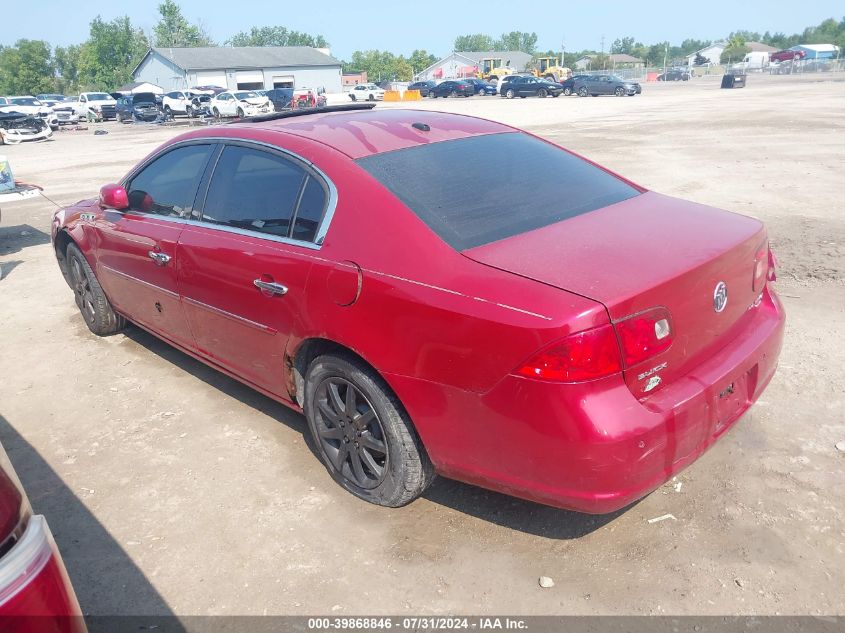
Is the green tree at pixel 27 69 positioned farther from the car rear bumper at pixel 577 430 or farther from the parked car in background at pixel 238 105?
the car rear bumper at pixel 577 430

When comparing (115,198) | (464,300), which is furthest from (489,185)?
(115,198)

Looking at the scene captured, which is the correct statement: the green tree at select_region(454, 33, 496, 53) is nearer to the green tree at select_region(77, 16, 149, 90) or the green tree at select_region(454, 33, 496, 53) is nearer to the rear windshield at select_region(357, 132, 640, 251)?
the green tree at select_region(77, 16, 149, 90)

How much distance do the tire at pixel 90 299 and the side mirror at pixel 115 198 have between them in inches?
37.1

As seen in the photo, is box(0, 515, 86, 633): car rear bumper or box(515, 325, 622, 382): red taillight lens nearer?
box(0, 515, 86, 633): car rear bumper

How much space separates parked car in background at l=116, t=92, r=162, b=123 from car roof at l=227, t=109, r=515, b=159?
3892 cm

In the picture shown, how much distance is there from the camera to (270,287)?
3258 millimetres

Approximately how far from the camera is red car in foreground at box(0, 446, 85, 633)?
56.1 inches

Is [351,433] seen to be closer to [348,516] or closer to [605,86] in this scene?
[348,516]

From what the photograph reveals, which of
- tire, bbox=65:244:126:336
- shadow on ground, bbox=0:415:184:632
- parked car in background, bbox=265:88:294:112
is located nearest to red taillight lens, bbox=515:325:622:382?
shadow on ground, bbox=0:415:184:632

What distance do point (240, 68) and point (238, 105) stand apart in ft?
140

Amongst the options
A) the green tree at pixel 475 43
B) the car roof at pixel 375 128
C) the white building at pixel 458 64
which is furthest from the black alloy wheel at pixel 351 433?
the green tree at pixel 475 43

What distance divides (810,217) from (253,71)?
75.0 meters

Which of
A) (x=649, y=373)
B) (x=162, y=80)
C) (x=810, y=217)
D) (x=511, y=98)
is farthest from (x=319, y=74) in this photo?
(x=649, y=373)

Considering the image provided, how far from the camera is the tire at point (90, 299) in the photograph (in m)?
5.26
